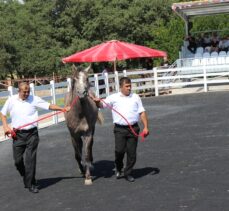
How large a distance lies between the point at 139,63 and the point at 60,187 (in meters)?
45.7

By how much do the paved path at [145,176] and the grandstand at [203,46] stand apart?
47.9 feet

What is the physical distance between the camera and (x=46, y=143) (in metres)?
13.6

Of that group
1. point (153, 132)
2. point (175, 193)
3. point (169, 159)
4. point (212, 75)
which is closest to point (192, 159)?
point (169, 159)

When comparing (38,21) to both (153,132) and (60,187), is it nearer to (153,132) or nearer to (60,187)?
(153,132)

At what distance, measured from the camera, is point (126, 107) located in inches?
324

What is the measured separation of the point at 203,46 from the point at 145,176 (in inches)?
914

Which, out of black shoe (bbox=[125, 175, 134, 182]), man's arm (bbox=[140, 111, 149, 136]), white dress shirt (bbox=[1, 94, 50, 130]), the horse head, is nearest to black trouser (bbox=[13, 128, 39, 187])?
white dress shirt (bbox=[1, 94, 50, 130])

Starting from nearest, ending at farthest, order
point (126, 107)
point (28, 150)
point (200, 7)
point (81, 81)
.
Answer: point (81, 81)
point (28, 150)
point (126, 107)
point (200, 7)

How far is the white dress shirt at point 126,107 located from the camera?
8227 millimetres

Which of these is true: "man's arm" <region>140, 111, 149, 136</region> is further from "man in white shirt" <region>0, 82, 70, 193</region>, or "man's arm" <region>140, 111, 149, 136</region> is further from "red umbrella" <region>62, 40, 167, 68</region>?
A: "red umbrella" <region>62, 40, 167, 68</region>

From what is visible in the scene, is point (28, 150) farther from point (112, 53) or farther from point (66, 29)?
point (66, 29)

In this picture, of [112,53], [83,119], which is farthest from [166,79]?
[83,119]

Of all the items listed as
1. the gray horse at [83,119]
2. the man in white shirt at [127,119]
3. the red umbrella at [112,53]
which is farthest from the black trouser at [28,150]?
the red umbrella at [112,53]

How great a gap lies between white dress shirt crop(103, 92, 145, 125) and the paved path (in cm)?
95
